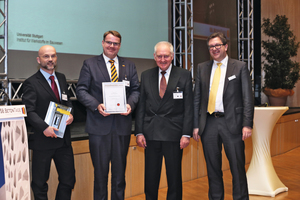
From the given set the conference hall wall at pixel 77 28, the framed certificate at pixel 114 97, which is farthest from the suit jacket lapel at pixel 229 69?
the conference hall wall at pixel 77 28

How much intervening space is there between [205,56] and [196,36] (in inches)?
20.1

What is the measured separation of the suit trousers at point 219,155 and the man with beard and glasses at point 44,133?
4.06ft

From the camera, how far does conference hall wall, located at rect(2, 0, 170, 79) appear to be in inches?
151

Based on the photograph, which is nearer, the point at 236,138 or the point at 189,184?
the point at 236,138

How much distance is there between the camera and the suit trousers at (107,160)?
238 centimetres

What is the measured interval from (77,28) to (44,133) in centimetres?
252

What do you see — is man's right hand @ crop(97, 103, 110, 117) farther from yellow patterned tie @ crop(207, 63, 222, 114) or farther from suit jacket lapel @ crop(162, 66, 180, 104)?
yellow patterned tie @ crop(207, 63, 222, 114)

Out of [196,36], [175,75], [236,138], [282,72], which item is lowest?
[236,138]

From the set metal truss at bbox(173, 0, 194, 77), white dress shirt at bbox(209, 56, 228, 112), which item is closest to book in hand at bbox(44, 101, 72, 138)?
white dress shirt at bbox(209, 56, 228, 112)

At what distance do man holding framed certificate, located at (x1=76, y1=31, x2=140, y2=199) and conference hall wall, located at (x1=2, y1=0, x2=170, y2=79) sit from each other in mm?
1915

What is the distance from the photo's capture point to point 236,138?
8.15ft

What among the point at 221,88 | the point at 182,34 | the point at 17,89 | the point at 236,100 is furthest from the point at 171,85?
the point at 182,34

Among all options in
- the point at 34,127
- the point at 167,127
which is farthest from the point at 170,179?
the point at 34,127

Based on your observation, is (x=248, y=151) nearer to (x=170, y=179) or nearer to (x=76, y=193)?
(x=170, y=179)
